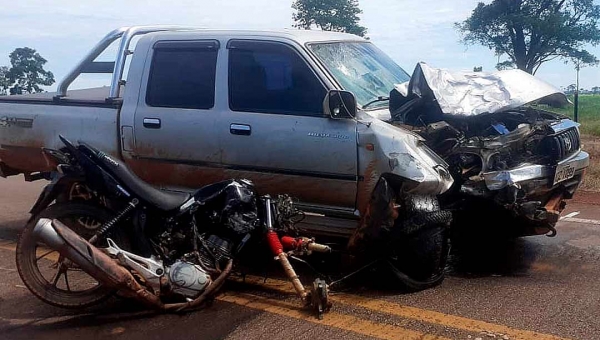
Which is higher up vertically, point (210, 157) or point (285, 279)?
point (210, 157)

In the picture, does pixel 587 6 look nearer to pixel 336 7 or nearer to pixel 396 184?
pixel 336 7

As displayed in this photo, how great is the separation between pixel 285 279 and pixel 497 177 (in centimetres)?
177

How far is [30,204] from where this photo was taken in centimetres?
869

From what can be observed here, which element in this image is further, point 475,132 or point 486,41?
point 486,41

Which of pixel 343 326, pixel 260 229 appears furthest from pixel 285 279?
pixel 343 326

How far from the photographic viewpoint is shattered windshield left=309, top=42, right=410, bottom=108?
5.59 meters

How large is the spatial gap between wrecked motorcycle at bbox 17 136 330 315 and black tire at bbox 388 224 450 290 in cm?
64

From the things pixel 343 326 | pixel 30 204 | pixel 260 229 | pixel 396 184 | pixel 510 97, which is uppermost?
pixel 510 97

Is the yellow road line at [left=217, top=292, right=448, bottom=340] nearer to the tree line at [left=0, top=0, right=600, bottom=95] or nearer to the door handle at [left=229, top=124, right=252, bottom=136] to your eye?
the door handle at [left=229, top=124, right=252, bottom=136]

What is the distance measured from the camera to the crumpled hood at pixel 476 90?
5.55m

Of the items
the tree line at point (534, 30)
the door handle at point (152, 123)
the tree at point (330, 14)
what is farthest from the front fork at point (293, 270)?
the tree line at point (534, 30)

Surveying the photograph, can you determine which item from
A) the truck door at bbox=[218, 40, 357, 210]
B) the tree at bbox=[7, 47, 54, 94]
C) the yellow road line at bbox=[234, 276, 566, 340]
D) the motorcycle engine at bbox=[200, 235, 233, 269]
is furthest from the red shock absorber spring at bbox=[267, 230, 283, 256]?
the tree at bbox=[7, 47, 54, 94]

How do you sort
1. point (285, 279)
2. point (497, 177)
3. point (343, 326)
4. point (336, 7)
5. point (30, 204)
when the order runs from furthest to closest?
point (336, 7) < point (30, 204) < point (285, 279) < point (497, 177) < point (343, 326)

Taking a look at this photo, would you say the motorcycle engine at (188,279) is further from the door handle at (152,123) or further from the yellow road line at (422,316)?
the door handle at (152,123)
